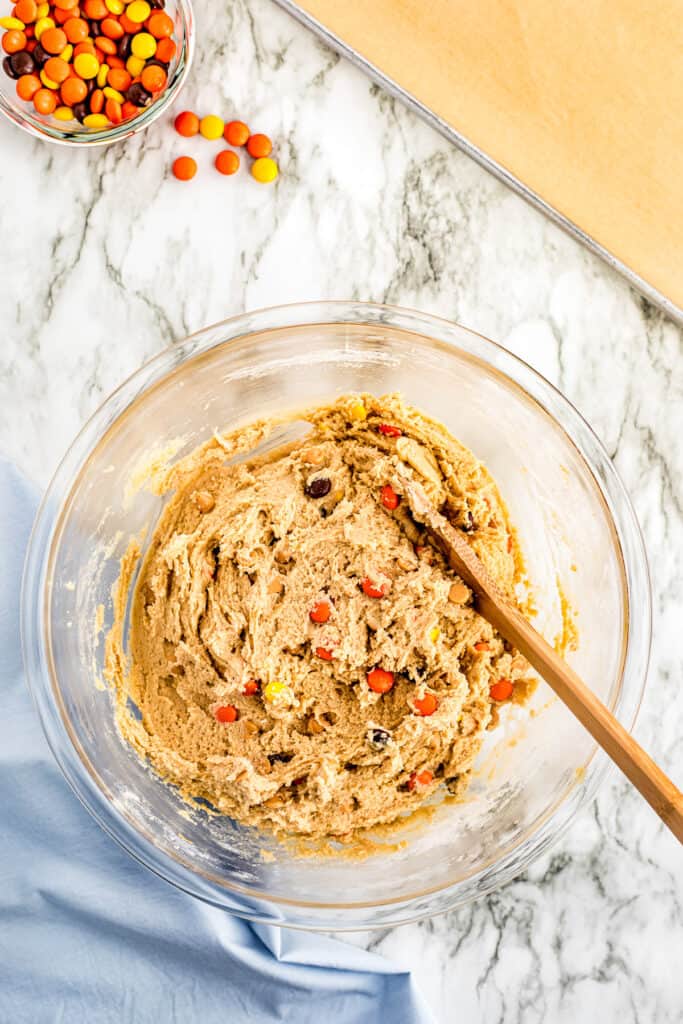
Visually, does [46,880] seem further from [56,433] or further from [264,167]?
[264,167]

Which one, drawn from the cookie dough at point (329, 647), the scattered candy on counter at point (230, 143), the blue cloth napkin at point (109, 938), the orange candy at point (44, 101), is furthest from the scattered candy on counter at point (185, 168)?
the blue cloth napkin at point (109, 938)

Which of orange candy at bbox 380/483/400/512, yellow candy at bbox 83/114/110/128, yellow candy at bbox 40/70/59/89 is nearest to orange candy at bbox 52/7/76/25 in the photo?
yellow candy at bbox 40/70/59/89

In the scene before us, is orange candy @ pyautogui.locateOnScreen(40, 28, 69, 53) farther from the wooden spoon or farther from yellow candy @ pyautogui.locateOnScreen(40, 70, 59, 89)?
the wooden spoon

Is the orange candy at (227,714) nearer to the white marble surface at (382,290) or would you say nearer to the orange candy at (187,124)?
the white marble surface at (382,290)

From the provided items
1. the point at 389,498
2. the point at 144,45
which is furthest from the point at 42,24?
the point at 389,498

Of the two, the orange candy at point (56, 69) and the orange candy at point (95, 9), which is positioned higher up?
the orange candy at point (95, 9)

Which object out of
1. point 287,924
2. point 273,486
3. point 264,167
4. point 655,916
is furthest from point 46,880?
point 264,167

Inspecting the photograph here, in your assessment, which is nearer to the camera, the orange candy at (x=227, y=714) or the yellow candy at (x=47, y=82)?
the orange candy at (x=227, y=714)
